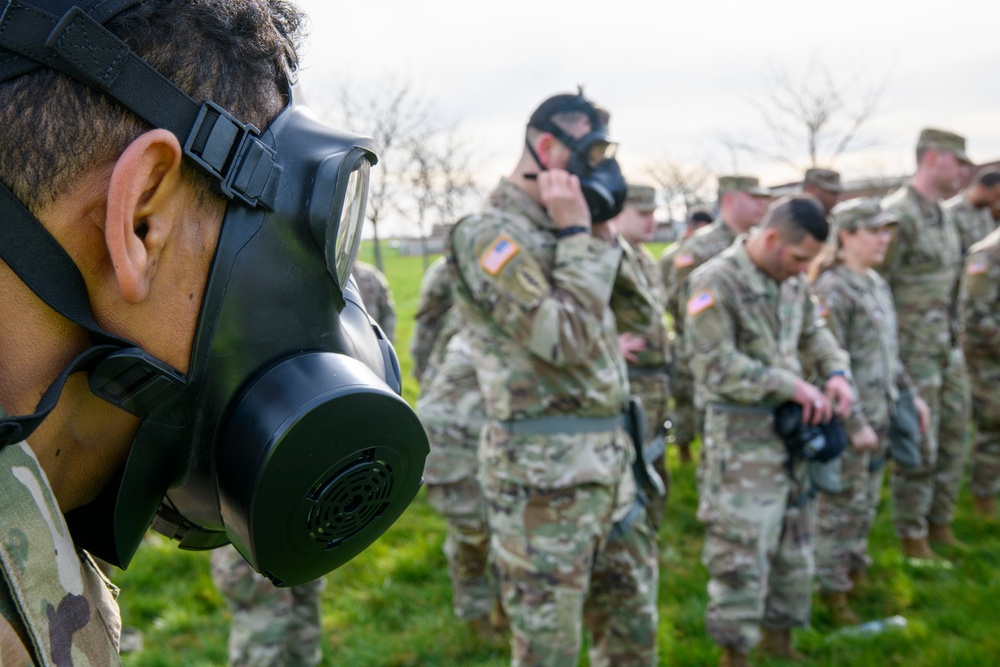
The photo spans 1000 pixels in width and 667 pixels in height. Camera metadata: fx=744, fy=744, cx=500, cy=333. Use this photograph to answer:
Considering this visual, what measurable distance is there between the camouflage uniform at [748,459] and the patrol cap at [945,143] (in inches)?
125

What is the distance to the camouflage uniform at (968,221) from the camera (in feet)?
23.4

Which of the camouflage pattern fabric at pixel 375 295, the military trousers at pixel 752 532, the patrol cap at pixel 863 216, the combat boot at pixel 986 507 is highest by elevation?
the patrol cap at pixel 863 216

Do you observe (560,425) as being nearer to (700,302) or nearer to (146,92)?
(700,302)

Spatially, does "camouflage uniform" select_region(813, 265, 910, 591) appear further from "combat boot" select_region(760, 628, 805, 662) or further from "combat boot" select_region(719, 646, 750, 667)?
"combat boot" select_region(719, 646, 750, 667)

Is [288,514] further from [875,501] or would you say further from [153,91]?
[875,501]

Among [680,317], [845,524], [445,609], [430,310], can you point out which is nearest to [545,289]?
[445,609]

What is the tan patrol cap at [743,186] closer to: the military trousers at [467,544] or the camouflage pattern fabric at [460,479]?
the camouflage pattern fabric at [460,479]

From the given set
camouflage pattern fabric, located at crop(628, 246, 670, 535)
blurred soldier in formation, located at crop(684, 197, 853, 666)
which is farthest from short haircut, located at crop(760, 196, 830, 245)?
camouflage pattern fabric, located at crop(628, 246, 670, 535)

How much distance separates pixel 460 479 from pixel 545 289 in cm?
183

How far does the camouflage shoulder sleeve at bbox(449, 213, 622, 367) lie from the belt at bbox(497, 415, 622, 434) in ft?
0.78

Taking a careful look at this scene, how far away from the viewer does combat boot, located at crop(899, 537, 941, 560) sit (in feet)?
16.2

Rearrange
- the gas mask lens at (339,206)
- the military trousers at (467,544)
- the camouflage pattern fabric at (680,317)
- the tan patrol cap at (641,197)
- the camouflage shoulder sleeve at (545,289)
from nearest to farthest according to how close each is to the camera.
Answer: the gas mask lens at (339,206) < the camouflage shoulder sleeve at (545,289) < the military trousers at (467,544) < the tan patrol cap at (641,197) < the camouflage pattern fabric at (680,317)

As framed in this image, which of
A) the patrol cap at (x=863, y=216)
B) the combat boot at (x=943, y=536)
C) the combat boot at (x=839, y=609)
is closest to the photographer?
the combat boot at (x=839, y=609)

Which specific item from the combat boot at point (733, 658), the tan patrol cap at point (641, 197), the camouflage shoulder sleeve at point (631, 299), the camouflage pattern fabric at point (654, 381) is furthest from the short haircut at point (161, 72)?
the tan patrol cap at point (641, 197)
